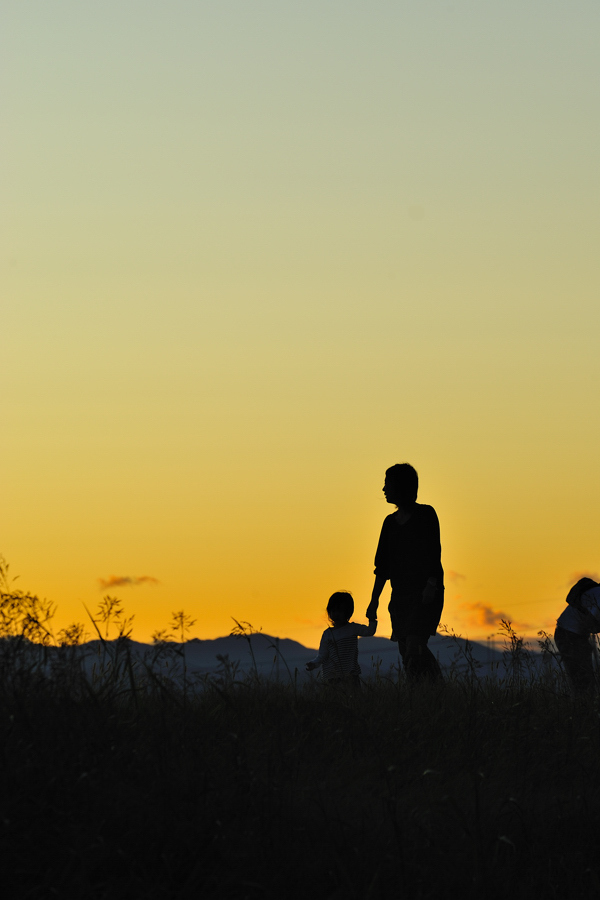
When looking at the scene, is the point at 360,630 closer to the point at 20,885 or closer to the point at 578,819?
the point at 578,819

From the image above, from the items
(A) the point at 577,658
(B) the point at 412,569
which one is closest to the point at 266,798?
(B) the point at 412,569

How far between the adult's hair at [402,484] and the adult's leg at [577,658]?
163cm

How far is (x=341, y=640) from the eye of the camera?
789cm

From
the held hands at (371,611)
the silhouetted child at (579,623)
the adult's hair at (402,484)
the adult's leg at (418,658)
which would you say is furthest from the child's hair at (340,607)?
the silhouetted child at (579,623)

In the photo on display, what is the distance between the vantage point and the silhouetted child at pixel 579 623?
7.16 m

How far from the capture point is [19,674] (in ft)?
13.9

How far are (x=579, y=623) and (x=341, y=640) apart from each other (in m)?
1.99

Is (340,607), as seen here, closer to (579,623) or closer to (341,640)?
(341,640)

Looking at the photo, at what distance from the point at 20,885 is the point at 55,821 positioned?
11.6 inches

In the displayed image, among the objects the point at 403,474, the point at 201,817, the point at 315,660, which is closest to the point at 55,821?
the point at 201,817

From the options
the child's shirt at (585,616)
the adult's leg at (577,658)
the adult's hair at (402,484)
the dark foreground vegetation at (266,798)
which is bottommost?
the dark foreground vegetation at (266,798)

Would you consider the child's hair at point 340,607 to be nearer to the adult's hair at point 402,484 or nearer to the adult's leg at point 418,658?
the adult's leg at point 418,658

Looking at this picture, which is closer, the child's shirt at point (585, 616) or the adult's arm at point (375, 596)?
the child's shirt at point (585, 616)

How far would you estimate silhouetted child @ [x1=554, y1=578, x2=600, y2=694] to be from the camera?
7156mm
